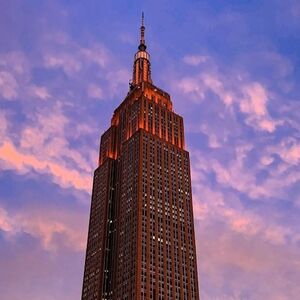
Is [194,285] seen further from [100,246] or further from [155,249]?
[100,246]

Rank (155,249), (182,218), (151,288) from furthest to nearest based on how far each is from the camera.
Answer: (182,218) → (155,249) → (151,288)

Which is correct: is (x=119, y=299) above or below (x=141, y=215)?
below

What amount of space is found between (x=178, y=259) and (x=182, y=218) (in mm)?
19639

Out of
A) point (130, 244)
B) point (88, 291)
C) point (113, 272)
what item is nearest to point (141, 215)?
point (130, 244)

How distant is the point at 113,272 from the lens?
186500mm

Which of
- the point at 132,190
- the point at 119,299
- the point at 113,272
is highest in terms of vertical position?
the point at 132,190

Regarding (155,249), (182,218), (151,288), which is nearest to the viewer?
(151,288)

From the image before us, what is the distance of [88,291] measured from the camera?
19050 centimetres

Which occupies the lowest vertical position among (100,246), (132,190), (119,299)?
(119,299)

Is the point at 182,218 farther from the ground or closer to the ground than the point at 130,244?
farther from the ground

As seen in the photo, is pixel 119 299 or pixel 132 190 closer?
pixel 119 299

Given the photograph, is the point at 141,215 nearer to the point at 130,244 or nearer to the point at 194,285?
the point at 130,244

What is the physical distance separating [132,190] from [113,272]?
33447 mm

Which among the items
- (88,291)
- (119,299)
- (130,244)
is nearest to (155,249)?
(130,244)
